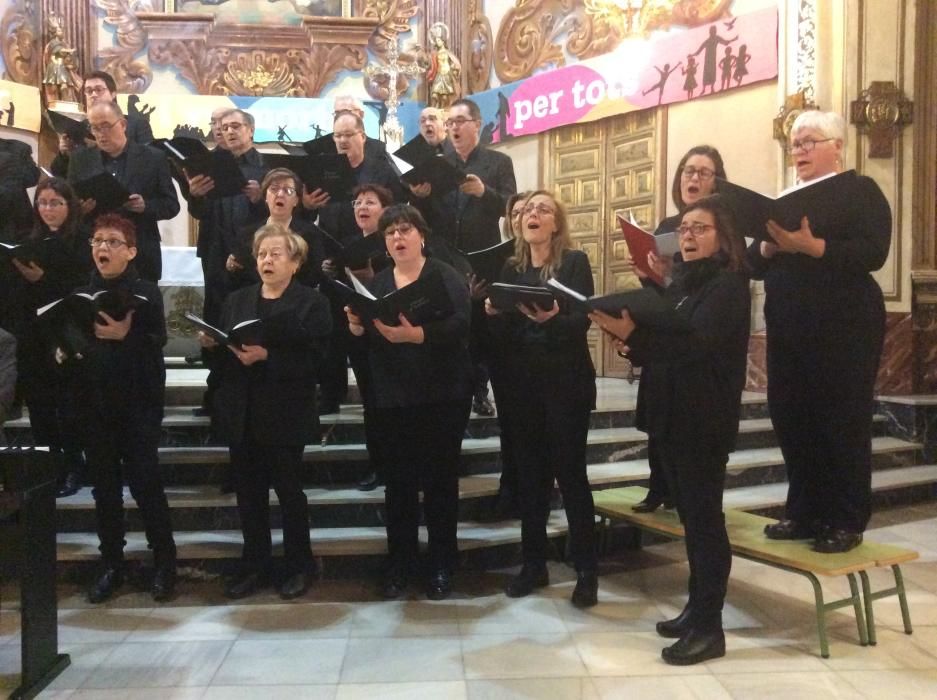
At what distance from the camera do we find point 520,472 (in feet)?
10.7

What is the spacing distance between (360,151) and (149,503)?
6.32 ft

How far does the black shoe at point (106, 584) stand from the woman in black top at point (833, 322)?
2610 millimetres

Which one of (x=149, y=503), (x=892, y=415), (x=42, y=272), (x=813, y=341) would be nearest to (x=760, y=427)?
(x=892, y=415)

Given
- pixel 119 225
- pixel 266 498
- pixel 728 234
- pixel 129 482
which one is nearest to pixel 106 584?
pixel 129 482

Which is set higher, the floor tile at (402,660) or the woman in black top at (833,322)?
the woman in black top at (833,322)

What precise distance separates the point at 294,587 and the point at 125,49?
7678 millimetres

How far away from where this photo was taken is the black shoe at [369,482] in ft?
13.1

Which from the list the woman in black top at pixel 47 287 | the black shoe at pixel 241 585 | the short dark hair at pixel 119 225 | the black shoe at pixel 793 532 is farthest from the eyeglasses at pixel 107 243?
the black shoe at pixel 793 532

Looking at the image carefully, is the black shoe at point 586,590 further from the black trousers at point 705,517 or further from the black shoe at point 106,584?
the black shoe at point 106,584

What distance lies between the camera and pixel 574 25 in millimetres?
8320

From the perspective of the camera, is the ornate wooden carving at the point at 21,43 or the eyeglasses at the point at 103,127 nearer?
the eyeglasses at the point at 103,127

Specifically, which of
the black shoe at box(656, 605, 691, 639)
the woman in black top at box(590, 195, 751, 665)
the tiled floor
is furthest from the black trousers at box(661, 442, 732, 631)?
the tiled floor

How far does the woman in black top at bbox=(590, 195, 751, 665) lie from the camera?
2557 mm

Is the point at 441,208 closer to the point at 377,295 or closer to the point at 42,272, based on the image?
the point at 377,295
